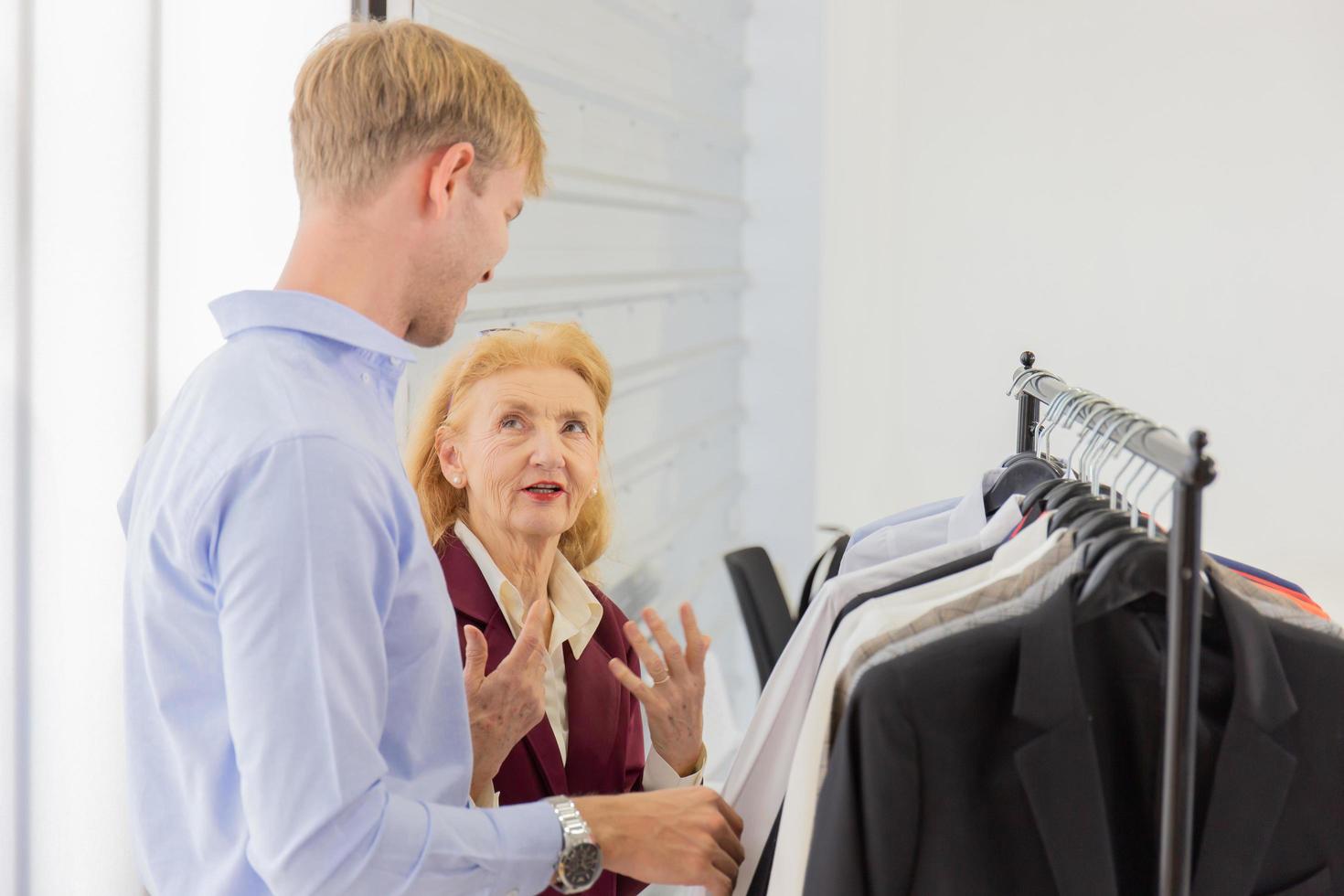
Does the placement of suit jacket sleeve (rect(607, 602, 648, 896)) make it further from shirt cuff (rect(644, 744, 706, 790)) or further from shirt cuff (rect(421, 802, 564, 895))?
shirt cuff (rect(421, 802, 564, 895))

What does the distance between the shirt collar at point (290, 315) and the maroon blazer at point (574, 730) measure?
0.53 metres

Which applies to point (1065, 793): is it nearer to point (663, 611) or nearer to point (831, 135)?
point (663, 611)

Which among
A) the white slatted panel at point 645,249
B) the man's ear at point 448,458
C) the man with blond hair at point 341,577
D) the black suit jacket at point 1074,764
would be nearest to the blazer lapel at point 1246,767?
the black suit jacket at point 1074,764

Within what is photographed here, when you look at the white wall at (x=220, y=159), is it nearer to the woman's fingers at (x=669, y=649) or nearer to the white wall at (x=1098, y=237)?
the woman's fingers at (x=669, y=649)

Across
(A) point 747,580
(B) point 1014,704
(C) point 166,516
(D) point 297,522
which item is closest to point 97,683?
(C) point 166,516

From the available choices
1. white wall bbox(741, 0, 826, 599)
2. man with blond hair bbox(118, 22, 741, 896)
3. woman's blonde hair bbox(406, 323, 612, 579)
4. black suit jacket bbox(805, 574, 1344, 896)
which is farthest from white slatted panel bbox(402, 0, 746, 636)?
black suit jacket bbox(805, 574, 1344, 896)

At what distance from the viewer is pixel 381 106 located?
1117mm

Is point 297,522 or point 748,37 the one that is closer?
point 297,522

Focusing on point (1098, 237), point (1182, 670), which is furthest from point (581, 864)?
point (1098, 237)

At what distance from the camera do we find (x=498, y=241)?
4.00 feet

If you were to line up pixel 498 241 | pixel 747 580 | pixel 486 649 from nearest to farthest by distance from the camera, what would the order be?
pixel 498 241 → pixel 486 649 → pixel 747 580

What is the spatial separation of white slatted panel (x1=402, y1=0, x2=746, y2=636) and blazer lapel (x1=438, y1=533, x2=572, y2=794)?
413mm

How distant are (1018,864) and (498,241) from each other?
2.75ft

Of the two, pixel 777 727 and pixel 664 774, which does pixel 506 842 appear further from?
pixel 664 774
